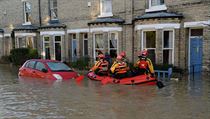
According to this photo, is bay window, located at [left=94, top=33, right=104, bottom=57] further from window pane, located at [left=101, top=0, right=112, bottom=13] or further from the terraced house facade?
window pane, located at [left=101, top=0, right=112, bottom=13]

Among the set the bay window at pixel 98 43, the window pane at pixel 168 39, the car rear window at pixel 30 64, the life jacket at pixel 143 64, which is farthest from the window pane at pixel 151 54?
the car rear window at pixel 30 64

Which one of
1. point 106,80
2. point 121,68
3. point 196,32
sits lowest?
point 106,80

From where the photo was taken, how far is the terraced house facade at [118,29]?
61.0ft

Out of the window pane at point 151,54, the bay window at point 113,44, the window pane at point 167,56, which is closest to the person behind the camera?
the window pane at point 167,56

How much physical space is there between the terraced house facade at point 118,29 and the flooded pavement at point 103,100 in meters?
2.67

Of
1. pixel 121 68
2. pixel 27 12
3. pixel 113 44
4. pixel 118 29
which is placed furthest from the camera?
pixel 27 12

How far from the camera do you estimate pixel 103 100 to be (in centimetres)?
1205

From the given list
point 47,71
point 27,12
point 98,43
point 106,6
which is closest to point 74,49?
point 98,43

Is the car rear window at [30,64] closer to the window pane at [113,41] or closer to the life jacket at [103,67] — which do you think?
the life jacket at [103,67]

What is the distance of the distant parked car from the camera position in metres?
17.1

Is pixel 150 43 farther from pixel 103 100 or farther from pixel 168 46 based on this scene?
pixel 103 100

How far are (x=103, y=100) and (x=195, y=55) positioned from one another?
856 centimetres

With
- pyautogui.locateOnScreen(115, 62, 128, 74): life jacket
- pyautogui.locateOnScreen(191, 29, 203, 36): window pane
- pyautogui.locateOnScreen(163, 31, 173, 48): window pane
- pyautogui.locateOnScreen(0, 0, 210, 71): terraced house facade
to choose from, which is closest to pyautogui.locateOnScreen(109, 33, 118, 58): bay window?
pyautogui.locateOnScreen(0, 0, 210, 71): terraced house facade

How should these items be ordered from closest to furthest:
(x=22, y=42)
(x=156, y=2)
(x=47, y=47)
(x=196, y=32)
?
1. (x=196, y=32)
2. (x=156, y=2)
3. (x=47, y=47)
4. (x=22, y=42)
